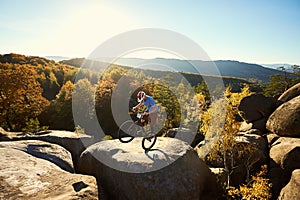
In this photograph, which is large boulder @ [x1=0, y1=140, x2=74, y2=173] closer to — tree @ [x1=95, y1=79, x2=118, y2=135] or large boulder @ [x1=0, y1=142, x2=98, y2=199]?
large boulder @ [x1=0, y1=142, x2=98, y2=199]

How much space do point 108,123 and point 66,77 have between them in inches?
1747

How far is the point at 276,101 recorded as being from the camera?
26609 mm

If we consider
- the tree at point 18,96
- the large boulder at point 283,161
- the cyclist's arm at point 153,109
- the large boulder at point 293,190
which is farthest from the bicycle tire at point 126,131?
the tree at point 18,96

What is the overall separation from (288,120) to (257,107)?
575 centimetres

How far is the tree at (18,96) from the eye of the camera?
33156 mm

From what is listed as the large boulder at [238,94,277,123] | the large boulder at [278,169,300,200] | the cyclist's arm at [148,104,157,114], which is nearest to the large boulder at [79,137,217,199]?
the cyclist's arm at [148,104,157,114]

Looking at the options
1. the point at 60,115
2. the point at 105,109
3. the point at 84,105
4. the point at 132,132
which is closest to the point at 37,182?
the point at 132,132

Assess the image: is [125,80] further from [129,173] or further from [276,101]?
[129,173]

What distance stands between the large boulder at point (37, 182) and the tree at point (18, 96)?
91.1 feet

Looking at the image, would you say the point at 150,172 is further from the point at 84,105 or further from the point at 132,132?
the point at 84,105

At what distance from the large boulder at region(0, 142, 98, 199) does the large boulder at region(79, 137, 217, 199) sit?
82.1 inches

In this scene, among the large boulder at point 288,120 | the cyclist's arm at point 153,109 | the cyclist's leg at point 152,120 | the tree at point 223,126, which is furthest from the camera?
the large boulder at point 288,120

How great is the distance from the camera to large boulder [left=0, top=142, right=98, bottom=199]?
6996mm

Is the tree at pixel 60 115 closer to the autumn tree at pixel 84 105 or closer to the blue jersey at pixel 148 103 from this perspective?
the autumn tree at pixel 84 105
